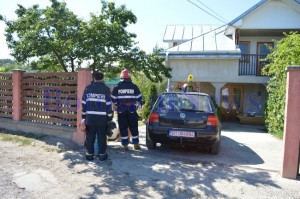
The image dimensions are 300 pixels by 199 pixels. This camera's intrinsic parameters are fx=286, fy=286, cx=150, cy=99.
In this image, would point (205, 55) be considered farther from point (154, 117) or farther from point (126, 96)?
point (126, 96)

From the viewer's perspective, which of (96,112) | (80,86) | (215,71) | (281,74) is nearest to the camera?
(96,112)

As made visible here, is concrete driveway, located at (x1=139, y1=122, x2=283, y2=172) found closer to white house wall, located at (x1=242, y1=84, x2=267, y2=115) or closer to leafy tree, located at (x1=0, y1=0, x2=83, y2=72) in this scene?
leafy tree, located at (x1=0, y1=0, x2=83, y2=72)

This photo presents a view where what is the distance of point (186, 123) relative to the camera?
6.51 metres

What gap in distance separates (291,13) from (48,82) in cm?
1352

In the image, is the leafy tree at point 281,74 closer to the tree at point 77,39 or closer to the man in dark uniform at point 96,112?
the tree at point 77,39

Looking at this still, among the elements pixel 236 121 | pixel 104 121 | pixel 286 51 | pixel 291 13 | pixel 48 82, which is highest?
pixel 291 13

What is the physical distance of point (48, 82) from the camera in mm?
7957

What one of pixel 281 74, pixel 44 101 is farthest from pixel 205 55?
pixel 44 101

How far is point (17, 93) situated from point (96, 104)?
4.03 meters

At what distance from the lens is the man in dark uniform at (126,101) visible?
669cm

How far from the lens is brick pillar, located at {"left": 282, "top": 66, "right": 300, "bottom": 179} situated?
500 centimetres

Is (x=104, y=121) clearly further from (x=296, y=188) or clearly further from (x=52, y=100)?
(x=296, y=188)

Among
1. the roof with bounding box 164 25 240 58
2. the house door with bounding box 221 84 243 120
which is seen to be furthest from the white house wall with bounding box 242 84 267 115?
the roof with bounding box 164 25 240 58

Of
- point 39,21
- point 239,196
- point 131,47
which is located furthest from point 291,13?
point 239,196
